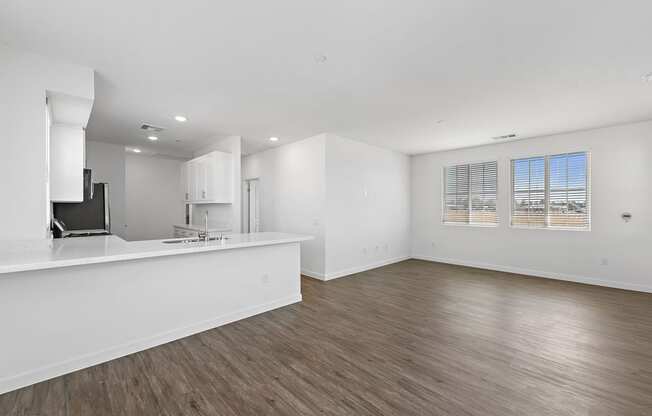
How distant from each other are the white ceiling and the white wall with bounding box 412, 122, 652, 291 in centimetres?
67

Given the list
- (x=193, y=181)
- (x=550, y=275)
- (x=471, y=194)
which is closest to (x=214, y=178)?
(x=193, y=181)

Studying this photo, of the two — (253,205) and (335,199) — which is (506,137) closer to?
(335,199)

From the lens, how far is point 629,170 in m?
4.62

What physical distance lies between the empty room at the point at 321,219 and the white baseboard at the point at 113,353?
0.06 ft

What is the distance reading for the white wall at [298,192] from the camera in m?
5.25

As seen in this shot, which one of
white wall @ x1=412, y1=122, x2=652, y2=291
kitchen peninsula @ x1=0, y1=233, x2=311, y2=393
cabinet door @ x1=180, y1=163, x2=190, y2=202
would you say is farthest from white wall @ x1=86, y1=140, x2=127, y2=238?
white wall @ x1=412, y1=122, x2=652, y2=291

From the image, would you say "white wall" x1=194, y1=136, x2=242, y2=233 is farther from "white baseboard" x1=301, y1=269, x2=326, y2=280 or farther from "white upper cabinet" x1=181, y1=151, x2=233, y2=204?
"white baseboard" x1=301, y1=269, x2=326, y2=280

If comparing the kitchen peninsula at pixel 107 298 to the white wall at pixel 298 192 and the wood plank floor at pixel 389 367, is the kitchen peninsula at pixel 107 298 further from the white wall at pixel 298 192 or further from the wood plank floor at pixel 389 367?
the white wall at pixel 298 192

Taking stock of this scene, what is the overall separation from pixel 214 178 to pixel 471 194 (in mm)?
5619

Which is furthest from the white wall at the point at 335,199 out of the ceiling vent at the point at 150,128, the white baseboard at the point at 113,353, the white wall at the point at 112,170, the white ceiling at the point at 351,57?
the white wall at the point at 112,170

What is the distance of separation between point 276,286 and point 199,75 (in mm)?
2665

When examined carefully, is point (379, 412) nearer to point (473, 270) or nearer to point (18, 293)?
point (18, 293)

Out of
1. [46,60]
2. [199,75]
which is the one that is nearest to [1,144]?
[46,60]

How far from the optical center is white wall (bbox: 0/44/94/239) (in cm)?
234
